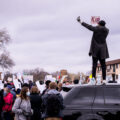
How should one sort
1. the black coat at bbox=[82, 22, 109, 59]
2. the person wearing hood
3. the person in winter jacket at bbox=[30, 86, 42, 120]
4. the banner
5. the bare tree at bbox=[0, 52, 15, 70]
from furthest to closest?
the bare tree at bbox=[0, 52, 15, 70] < the person in winter jacket at bbox=[30, 86, 42, 120] < the banner < the black coat at bbox=[82, 22, 109, 59] < the person wearing hood

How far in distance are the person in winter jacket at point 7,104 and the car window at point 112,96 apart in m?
5.65

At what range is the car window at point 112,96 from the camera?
29.8 ft

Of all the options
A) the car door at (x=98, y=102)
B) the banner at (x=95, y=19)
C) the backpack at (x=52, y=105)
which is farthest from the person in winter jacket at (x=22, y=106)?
the banner at (x=95, y=19)

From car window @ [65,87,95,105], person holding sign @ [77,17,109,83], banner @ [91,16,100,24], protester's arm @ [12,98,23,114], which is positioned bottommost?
protester's arm @ [12,98,23,114]

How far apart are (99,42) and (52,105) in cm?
266

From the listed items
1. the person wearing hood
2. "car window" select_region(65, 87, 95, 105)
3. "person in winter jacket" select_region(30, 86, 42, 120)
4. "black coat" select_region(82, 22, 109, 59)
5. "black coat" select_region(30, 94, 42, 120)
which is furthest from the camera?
"black coat" select_region(30, 94, 42, 120)

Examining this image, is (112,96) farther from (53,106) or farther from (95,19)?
(95,19)

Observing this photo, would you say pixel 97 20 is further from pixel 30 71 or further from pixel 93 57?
pixel 30 71

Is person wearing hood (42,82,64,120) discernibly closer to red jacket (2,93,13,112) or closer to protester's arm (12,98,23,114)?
protester's arm (12,98,23,114)

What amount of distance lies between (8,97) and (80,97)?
216 inches

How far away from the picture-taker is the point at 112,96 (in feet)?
29.9

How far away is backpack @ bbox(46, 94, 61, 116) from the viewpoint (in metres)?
9.43

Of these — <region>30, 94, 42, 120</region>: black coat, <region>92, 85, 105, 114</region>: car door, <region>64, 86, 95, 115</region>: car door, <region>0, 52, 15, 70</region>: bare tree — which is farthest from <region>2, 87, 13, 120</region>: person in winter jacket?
<region>0, 52, 15, 70</region>: bare tree

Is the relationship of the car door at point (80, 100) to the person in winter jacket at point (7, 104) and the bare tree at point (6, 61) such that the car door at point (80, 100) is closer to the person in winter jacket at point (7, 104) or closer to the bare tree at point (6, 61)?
the person in winter jacket at point (7, 104)
